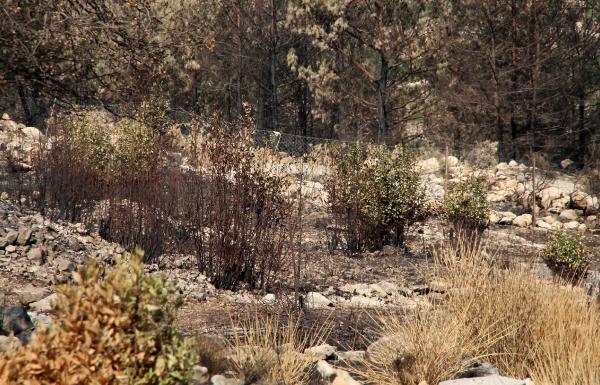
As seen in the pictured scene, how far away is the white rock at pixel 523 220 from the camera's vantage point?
16.5 meters

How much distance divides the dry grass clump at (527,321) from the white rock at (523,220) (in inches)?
426

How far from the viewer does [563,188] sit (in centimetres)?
1977

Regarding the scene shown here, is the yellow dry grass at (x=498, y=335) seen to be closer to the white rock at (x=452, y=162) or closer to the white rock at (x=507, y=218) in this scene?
the white rock at (x=507, y=218)

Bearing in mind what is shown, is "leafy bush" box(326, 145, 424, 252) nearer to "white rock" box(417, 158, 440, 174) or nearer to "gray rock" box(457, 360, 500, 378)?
"gray rock" box(457, 360, 500, 378)

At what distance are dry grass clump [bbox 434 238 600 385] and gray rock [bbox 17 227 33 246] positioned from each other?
16.4 feet

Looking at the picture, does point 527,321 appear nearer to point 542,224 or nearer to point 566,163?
point 542,224

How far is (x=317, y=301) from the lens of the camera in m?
7.39

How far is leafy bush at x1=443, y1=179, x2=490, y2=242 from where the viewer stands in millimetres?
12000

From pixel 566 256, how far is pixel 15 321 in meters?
6.95

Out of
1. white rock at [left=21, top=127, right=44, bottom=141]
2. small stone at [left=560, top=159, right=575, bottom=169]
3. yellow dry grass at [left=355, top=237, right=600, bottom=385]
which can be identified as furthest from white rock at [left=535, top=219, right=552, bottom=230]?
white rock at [left=21, top=127, right=44, bottom=141]

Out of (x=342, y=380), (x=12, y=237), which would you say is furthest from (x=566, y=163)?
(x=342, y=380)

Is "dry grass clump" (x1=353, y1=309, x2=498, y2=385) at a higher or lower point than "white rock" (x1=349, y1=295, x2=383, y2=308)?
lower

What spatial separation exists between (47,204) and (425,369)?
7622 mm

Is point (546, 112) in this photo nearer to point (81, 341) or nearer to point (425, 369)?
point (425, 369)
